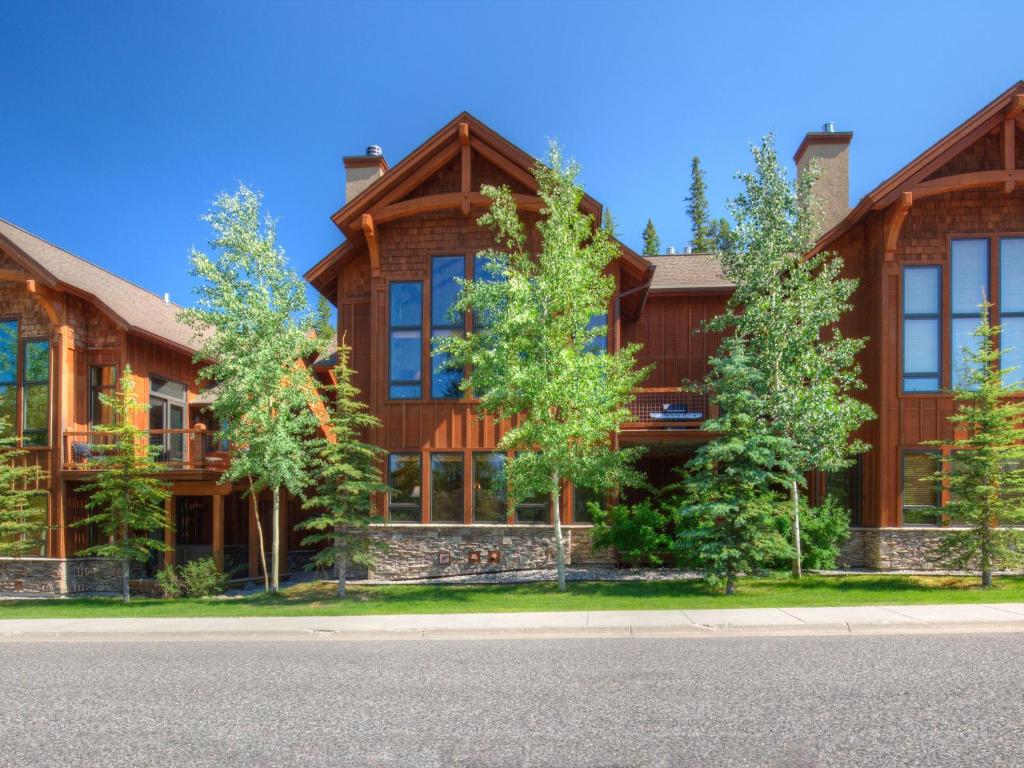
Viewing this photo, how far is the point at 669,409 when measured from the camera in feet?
61.5

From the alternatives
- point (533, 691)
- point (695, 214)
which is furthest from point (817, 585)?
point (695, 214)

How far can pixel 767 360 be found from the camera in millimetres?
15797

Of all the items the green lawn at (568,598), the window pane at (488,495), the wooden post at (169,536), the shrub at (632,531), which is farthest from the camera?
the wooden post at (169,536)

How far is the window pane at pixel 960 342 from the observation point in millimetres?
16844

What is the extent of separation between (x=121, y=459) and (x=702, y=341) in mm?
15083

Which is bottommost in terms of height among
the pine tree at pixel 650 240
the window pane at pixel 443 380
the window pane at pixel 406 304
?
the window pane at pixel 443 380

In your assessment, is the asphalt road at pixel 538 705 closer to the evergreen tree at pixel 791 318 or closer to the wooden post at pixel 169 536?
the evergreen tree at pixel 791 318

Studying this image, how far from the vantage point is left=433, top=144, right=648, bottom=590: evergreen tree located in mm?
14031

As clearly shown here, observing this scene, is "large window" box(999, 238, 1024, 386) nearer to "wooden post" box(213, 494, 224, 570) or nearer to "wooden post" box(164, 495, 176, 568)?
"wooden post" box(213, 494, 224, 570)

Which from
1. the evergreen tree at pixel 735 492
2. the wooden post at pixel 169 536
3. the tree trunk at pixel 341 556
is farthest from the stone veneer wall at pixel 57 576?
the evergreen tree at pixel 735 492

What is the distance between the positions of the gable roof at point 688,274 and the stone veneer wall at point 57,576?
1628 cm

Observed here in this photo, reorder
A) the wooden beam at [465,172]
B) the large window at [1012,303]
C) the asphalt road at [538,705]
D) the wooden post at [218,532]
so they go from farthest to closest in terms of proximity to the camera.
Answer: the wooden post at [218,532], the wooden beam at [465,172], the large window at [1012,303], the asphalt road at [538,705]

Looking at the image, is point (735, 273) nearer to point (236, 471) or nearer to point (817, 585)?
point (817, 585)

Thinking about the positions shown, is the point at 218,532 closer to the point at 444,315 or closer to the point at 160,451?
the point at 160,451
